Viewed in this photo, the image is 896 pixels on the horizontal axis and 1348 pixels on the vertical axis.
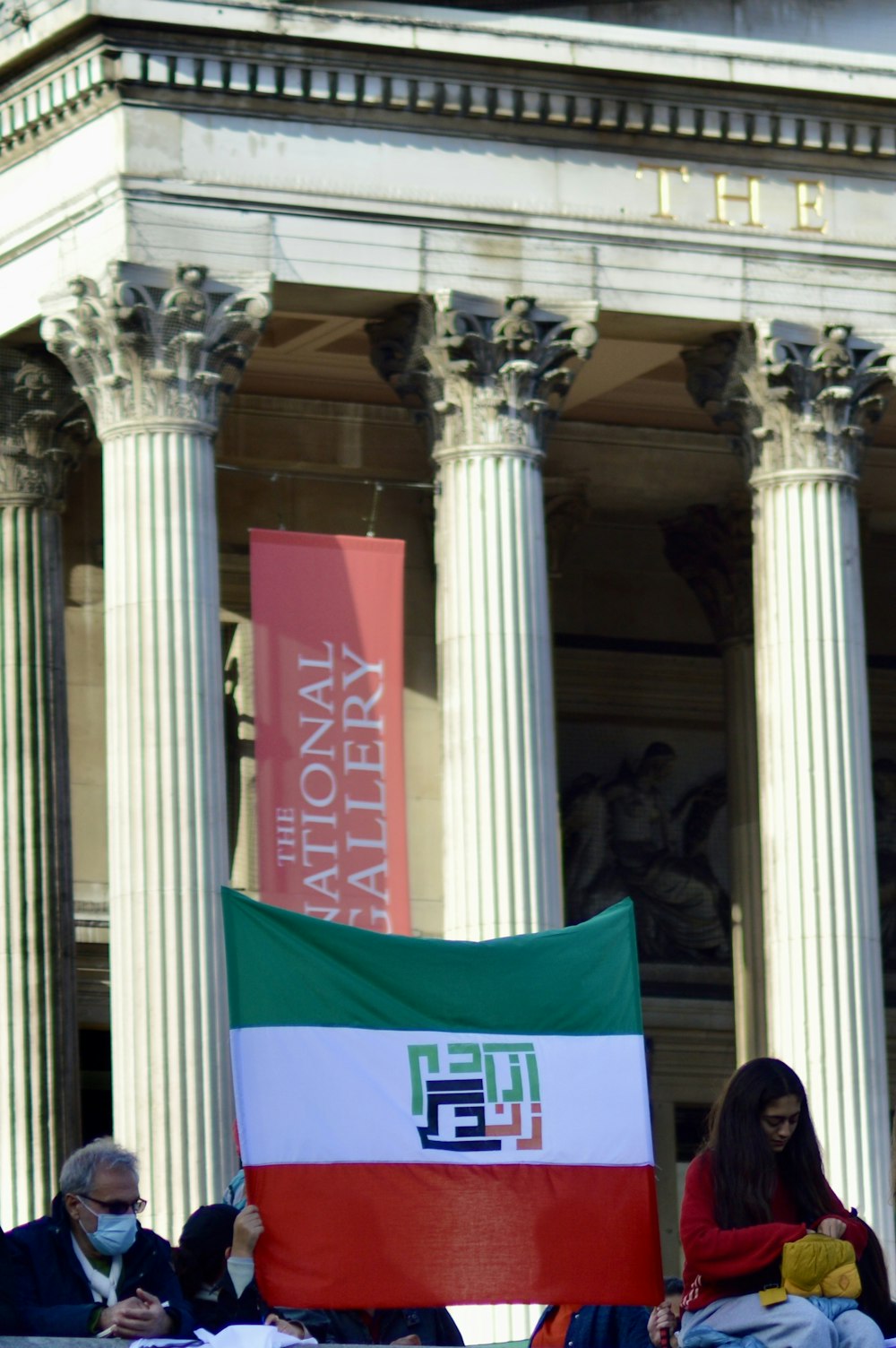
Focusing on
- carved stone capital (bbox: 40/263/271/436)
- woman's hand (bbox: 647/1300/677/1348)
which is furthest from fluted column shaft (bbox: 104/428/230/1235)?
woman's hand (bbox: 647/1300/677/1348)

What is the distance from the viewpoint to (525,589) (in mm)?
34438

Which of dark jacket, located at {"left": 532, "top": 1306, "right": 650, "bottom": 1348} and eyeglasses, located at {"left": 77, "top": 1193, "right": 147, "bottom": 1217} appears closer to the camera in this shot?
eyeglasses, located at {"left": 77, "top": 1193, "right": 147, "bottom": 1217}

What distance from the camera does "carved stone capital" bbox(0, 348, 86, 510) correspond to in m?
36.4

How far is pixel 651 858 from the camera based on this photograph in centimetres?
4353

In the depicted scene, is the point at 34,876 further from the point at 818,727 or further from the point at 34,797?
the point at 818,727

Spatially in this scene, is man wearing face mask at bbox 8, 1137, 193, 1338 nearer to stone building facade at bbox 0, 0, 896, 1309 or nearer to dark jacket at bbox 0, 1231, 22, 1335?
dark jacket at bbox 0, 1231, 22, 1335

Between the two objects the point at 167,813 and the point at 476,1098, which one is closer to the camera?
the point at 476,1098

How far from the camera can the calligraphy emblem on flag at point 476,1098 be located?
18734 mm

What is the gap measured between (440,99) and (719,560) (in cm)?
949

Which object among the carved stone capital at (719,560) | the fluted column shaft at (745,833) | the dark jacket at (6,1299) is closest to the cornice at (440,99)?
the carved stone capital at (719,560)

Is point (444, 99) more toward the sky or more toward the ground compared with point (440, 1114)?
more toward the sky

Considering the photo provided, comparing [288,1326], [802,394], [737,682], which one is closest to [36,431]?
[802,394]

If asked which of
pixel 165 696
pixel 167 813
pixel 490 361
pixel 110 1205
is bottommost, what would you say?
pixel 110 1205

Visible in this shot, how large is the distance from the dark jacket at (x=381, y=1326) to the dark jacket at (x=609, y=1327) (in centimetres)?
67
